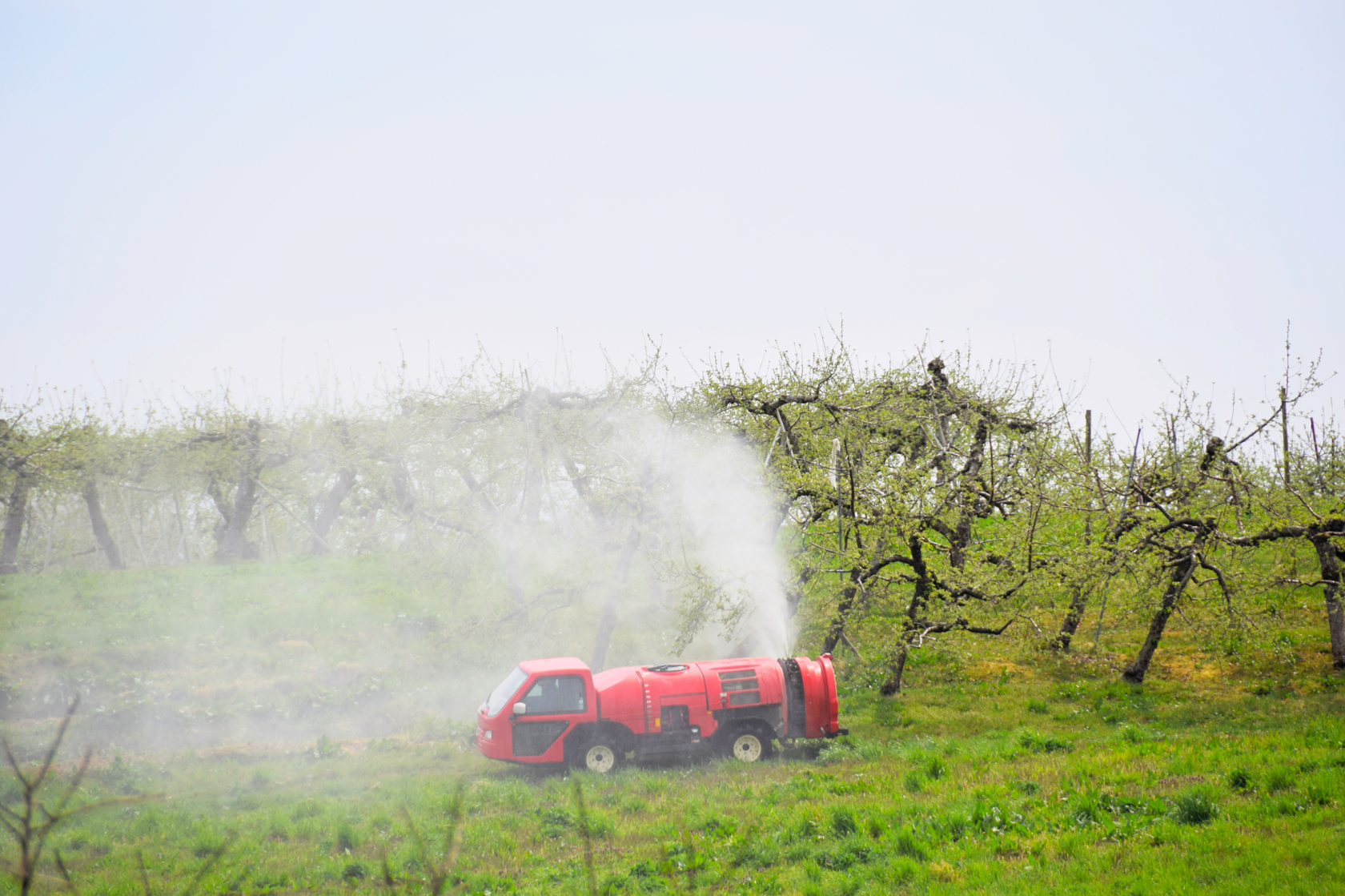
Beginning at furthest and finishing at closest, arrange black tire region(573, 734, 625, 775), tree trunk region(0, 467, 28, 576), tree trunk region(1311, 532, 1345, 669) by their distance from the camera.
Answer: tree trunk region(0, 467, 28, 576), tree trunk region(1311, 532, 1345, 669), black tire region(573, 734, 625, 775)

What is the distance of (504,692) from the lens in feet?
48.2

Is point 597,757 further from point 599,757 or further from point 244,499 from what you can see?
point 244,499

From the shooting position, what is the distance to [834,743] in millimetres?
14789

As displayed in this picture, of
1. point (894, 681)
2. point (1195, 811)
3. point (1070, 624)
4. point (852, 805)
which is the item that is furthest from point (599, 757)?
point (1070, 624)

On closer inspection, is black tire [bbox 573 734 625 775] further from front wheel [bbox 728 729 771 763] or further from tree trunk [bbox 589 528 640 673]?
tree trunk [bbox 589 528 640 673]

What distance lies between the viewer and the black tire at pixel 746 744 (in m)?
14.4

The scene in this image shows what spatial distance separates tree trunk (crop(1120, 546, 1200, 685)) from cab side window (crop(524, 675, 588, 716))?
37.1 feet

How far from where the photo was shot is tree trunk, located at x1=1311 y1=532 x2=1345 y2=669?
53.3 feet

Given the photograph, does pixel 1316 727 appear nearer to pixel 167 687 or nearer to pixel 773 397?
pixel 773 397

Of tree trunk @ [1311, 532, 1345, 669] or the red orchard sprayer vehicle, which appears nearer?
the red orchard sprayer vehicle

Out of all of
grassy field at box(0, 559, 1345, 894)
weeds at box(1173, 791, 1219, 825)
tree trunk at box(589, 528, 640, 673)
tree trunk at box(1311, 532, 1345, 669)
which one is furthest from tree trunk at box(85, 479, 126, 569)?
tree trunk at box(1311, 532, 1345, 669)

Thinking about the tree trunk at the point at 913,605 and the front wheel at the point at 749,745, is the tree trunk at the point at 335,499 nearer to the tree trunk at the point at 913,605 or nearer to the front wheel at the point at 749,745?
the tree trunk at the point at 913,605

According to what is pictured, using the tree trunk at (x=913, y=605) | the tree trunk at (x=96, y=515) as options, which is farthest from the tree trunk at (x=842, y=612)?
the tree trunk at (x=96, y=515)

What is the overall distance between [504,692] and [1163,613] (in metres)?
13.7
